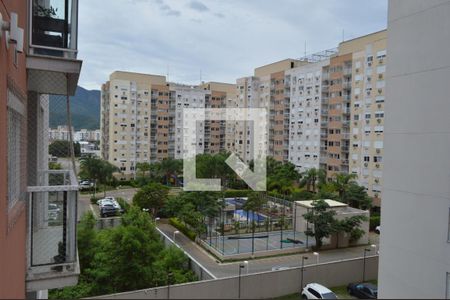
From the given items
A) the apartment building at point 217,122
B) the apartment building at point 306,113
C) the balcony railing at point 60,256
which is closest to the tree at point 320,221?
the balcony railing at point 60,256

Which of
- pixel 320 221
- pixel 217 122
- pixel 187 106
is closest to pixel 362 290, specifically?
pixel 320 221

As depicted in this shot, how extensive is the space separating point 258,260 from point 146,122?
2477cm

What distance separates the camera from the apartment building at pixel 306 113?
90.9ft

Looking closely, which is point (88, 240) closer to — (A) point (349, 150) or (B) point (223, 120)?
(A) point (349, 150)

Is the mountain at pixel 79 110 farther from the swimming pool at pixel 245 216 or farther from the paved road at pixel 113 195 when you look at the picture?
the swimming pool at pixel 245 216

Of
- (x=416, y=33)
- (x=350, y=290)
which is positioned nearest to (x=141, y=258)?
(x=350, y=290)

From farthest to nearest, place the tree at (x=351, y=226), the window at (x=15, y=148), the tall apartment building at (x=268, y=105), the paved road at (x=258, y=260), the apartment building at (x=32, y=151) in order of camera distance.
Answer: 1. the tall apartment building at (x=268, y=105)
2. the tree at (x=351, y=226)
3. the paved road at (x=258, y=260)
4. the window at (x=15, y=148)
5. the apartment building at (x=32, y=151)

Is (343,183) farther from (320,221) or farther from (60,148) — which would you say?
(60,148)

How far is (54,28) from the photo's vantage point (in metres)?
3.31

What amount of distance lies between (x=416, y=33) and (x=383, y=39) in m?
18.7

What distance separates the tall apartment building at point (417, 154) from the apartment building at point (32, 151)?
391cm

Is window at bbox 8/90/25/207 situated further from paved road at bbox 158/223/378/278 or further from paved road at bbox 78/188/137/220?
paved road at bbox 78/188/137/220

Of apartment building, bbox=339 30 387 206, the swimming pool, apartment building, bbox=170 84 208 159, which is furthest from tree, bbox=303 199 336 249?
apartment building, bbox=170 84 208 159

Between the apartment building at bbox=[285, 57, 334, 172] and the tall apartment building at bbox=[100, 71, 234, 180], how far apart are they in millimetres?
10023
